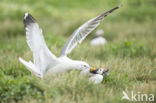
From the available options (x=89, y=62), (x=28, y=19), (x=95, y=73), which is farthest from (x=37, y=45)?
(x=89, y=62)

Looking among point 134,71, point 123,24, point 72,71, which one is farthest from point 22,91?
point 123,24

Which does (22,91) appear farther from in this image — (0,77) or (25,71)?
(25,71)

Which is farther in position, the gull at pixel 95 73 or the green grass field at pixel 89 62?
the gull at pixel 95 73

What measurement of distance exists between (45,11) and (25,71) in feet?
27.4

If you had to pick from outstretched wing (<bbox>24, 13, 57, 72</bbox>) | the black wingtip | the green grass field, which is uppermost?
the black wingtip

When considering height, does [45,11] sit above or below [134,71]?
above

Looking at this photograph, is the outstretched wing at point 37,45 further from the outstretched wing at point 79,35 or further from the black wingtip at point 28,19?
the outstretched wing at point 79,35

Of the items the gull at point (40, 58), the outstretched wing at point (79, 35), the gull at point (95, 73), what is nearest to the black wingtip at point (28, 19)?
the gull at point (40, 58)

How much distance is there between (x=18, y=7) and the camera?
490 inches

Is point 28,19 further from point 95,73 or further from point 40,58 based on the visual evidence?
point 95,73

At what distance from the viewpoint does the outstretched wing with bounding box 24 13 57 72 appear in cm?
436

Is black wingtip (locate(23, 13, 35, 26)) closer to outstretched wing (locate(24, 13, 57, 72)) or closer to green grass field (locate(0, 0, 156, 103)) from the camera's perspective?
outstretched wing (locate(24, 13, 57, 72))

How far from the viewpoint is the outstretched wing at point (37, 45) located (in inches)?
172

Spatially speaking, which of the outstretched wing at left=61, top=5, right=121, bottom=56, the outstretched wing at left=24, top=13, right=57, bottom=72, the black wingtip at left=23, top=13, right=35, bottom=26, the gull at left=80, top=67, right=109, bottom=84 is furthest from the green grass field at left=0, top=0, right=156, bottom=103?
the black wingtip at left=23, top=13, right=35, bottom=26
